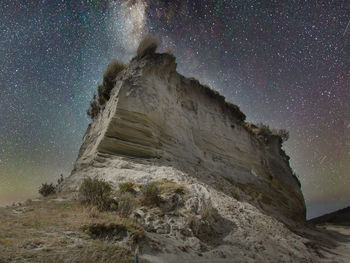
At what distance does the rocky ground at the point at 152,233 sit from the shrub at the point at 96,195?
30 centimetres

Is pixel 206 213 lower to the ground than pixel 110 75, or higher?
lower

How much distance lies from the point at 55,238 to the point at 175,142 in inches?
316

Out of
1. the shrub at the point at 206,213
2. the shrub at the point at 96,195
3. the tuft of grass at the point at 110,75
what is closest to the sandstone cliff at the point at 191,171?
the shrub at the point at 206,213

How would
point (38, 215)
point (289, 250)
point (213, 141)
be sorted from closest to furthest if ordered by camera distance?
point (38, 215), point (289, 250), point (213, 141)

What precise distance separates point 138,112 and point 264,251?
7.66 metres

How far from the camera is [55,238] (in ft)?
11.7

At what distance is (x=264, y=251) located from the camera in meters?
5.94

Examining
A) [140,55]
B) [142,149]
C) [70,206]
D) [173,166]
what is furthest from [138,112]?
[70,206]

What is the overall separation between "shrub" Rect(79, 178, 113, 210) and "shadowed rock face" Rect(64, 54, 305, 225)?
1620 mm

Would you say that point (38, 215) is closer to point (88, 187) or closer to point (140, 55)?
point (88, 187)

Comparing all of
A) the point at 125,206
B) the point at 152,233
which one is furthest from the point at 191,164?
the point at 152,233

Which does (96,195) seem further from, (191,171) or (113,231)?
(191,171)

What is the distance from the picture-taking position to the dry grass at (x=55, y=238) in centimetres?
300

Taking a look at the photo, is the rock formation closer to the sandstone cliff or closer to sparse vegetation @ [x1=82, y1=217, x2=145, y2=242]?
the sandstone cliff
